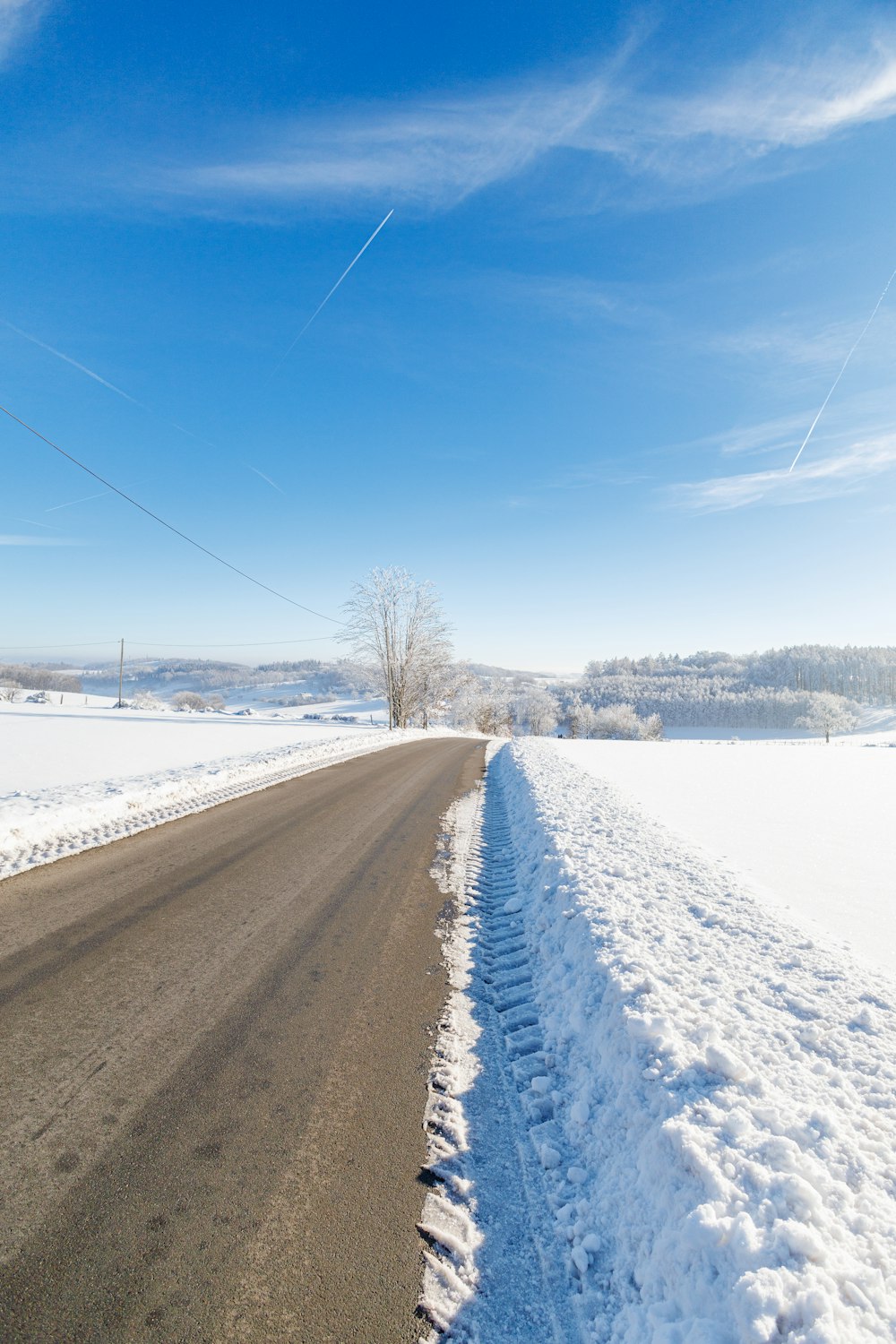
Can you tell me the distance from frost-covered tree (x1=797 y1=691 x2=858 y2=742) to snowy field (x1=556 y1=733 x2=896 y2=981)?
287 feet

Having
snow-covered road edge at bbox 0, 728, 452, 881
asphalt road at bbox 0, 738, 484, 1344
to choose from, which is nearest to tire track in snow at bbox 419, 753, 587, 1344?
asphalt road at bbox 0, 738, 484, 1344

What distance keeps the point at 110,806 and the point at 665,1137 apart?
26.0 ft

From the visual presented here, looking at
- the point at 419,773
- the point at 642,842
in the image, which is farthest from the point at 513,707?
the point at 642,842

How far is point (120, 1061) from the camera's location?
2984 millimetres

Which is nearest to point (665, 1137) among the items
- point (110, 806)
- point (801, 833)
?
point (801, 833)

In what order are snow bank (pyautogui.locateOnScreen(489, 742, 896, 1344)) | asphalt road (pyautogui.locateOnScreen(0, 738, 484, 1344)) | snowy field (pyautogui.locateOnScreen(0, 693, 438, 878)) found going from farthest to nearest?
snowy field (pyautogui.locateOnScreen(0, 693, 438, 878))
asphalt road (pyautogui.locateOnScreen(0, 738, 484, 1344))
snow bank (pyautogui.locateOnScreen(489, 742, 896, 1344))

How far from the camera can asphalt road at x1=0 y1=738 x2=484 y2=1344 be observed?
1.86 metres

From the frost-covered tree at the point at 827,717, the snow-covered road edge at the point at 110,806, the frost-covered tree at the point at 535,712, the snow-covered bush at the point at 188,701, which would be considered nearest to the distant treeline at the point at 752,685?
the frost-covered tree at the point at 827,717

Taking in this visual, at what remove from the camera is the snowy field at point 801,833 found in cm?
506

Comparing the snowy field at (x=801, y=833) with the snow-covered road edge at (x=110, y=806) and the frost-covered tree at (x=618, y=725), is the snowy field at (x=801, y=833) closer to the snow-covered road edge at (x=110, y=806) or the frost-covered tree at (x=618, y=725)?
the snow-covered road edge at (x=110, y=806)

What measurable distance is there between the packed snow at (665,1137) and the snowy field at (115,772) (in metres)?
5.43

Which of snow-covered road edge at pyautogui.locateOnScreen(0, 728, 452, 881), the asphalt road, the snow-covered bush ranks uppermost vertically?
the snow-covered bush

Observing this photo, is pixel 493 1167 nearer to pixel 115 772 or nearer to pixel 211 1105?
pixel 211 1105

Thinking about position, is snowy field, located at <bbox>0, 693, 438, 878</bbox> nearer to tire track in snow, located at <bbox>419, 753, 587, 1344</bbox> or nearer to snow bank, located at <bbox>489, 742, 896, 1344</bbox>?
tire track in snow, located at <bbox>419, 753, 587, 1344</bbox>
